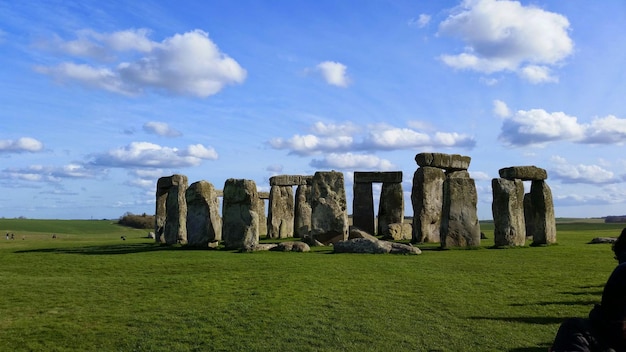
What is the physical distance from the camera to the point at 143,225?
177 ft

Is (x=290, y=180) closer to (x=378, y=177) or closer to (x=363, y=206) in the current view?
(x=363, y=206)

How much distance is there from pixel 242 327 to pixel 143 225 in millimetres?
49071

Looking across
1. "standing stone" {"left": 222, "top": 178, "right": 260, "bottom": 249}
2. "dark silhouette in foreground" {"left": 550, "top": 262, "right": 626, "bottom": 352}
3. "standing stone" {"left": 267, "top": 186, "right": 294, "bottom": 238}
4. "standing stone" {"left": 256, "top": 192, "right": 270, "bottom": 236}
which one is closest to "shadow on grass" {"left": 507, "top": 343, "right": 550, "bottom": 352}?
"dark silhouette in foreground" {"left": 550, "top": 262, "right": 626, "bottom": 352}

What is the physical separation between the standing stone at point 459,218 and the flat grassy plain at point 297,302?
3.16 m

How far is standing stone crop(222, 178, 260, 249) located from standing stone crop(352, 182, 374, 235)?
34.2 ft

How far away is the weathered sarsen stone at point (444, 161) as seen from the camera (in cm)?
2444

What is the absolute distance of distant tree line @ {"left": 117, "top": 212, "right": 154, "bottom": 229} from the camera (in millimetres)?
53928

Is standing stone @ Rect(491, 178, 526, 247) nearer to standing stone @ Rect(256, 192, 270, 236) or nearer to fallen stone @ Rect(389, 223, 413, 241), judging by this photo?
fallen stone @ Rect(389, 223, 413, 241)

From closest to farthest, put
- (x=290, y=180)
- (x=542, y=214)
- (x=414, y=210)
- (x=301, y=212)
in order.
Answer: (x=542, y=214), (x=414, y=210), (x=301, y=212), (x=290, y=180)

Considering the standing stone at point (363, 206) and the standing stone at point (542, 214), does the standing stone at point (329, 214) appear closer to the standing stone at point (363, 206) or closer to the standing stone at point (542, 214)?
the standing stone at point (363, 206)

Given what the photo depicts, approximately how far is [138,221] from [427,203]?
3956 cm

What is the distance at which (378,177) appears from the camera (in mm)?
28750

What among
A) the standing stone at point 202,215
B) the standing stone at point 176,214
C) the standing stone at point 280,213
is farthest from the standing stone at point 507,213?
the standing stone at point 280,213

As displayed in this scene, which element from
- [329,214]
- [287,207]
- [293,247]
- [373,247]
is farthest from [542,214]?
[287,207]
